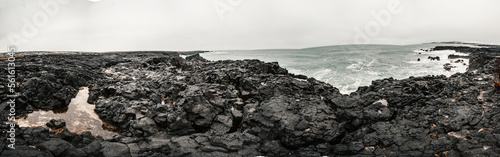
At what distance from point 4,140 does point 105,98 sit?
15.5 ft

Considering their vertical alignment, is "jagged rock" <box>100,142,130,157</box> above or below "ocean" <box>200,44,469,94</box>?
below

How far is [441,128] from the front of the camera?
24.7 ft

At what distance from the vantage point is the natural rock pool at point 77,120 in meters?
8.83

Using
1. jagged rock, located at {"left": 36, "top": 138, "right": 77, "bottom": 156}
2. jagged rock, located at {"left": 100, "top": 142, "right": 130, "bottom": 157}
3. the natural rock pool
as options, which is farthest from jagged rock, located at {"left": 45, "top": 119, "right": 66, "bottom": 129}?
jagged rock, located at {"left": 100, "top": 142, "right": 130, "bottom": 157}

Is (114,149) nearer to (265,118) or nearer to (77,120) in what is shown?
(77,120)

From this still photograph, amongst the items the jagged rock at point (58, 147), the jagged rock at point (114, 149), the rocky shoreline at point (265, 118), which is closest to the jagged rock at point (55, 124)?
the rocky shoreline at point (265, 118)

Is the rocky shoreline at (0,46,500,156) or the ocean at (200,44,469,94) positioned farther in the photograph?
the ocean at (200,44,469,94)

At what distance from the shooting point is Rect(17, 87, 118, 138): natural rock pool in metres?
8.83

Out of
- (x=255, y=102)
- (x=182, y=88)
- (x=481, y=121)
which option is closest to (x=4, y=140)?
(x=182, y=88)

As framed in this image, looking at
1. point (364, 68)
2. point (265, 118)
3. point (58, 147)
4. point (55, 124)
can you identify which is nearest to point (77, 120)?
point (55, 124)

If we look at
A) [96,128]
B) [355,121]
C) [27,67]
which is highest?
[27,67]

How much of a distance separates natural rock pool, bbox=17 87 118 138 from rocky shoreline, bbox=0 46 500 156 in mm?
341

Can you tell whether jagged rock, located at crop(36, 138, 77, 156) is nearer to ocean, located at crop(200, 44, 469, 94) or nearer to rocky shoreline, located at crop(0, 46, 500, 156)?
rocky shoreline, located at crop(0, 46, 500, 156)

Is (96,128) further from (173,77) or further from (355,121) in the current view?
(355,121)
